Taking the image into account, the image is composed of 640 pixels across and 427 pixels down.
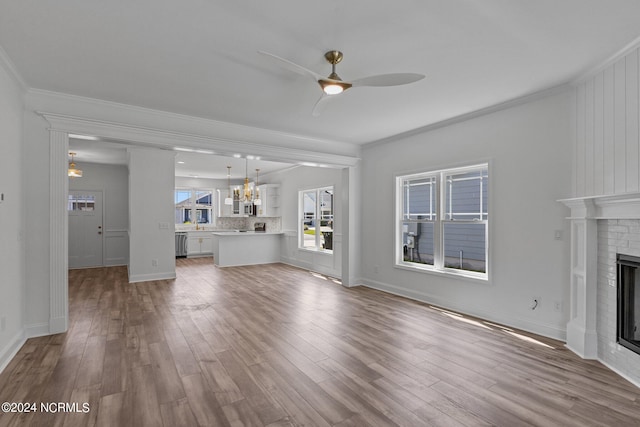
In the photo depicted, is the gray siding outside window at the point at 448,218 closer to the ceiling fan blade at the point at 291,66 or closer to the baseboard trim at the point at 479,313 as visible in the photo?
the baseboard trim at the point at 479,313

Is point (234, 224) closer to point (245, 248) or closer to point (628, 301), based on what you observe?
point (245, 248)

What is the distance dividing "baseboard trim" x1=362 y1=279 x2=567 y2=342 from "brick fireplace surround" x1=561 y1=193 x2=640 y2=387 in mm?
240

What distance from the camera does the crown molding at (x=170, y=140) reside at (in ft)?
12.5

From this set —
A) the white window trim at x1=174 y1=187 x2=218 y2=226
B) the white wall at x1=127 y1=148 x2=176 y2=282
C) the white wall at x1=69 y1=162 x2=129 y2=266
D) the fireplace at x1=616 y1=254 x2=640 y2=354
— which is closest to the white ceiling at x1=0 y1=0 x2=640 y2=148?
the fireplace at x1=616 y1=254 x2=640 y2=354

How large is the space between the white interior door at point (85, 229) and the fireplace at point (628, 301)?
10.3m

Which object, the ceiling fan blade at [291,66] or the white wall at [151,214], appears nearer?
the ceiling fan blade at [291,66]

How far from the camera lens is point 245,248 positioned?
8984 millimetres

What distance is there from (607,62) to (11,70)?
18.3 feet

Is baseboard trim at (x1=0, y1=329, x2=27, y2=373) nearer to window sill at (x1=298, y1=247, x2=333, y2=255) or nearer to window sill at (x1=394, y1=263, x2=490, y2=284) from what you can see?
window sill at (x1=394, y1=263, x2=490, y2=284)

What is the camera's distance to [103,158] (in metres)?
7.84

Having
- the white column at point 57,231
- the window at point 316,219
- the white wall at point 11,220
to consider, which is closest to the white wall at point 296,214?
the window at point 316,219

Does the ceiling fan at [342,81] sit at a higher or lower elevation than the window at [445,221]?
higher

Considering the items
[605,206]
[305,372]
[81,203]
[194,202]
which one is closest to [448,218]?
[605,206]

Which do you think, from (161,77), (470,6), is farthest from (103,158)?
(470,6)
